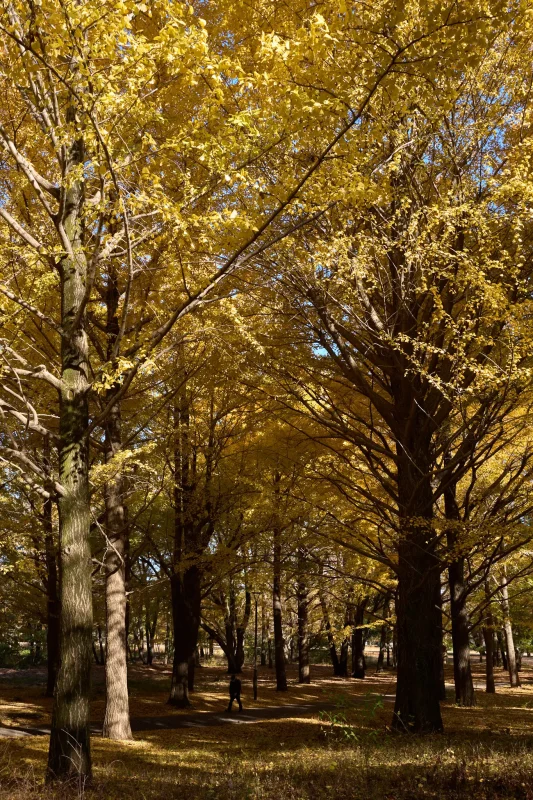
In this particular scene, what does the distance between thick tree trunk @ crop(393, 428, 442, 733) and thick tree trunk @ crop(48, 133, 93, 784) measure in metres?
3.99

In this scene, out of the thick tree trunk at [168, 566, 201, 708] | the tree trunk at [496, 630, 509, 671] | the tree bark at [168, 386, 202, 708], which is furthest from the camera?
the tree trunk at [496, 630, 509, 671]

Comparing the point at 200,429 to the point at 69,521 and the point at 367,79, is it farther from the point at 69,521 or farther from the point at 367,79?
the point at 367,79

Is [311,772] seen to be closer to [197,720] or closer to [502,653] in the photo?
[197,720]

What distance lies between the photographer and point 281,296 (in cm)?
805

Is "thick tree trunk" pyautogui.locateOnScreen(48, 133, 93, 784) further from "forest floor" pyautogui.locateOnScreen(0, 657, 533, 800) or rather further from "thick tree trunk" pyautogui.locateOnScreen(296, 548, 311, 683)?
"thick tree trunk" pyautogui.locateOnScreen(296, 548, 311, 683)

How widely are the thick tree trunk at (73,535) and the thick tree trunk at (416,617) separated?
3.99m

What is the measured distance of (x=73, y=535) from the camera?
5430 millimetres

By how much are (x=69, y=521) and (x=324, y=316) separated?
3.93 meters

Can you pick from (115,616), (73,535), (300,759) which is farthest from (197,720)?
(73,535)

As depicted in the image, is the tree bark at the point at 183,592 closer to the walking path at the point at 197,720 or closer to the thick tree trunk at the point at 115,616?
the walking path at the point at 197,720

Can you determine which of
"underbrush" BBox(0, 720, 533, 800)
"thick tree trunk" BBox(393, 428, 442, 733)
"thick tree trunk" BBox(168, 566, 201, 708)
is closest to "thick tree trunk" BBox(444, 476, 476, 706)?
"thick tree trunk" BBox(393, 428, 442, 733)

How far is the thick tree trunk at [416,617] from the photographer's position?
25.5 ft

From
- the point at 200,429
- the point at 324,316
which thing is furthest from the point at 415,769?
the point at 200,429

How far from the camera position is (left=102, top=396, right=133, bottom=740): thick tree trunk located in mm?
9664
